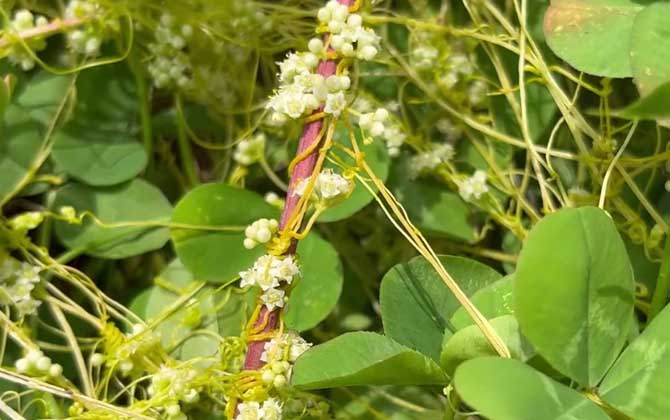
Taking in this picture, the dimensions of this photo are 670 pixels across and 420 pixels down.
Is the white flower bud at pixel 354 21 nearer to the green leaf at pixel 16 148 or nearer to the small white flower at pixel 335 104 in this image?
the small white flower at pixel 335 104

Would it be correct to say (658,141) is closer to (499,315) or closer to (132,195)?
(499,315)

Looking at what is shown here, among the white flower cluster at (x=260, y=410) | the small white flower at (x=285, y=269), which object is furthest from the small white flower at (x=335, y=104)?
the white flower cluster at (x=260, y=410)

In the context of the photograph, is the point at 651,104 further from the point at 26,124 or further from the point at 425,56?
the point at 26,124

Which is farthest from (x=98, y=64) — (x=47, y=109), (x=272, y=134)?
(x=272, y=134)

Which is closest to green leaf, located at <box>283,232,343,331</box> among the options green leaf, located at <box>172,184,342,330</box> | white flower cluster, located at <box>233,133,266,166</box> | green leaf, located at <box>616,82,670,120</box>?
green leaf, located at <box>172,184,342,330</box>

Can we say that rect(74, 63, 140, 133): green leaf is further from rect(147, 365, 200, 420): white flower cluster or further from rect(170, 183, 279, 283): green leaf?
rect(147, 365, 200, 420): white flower cluster
